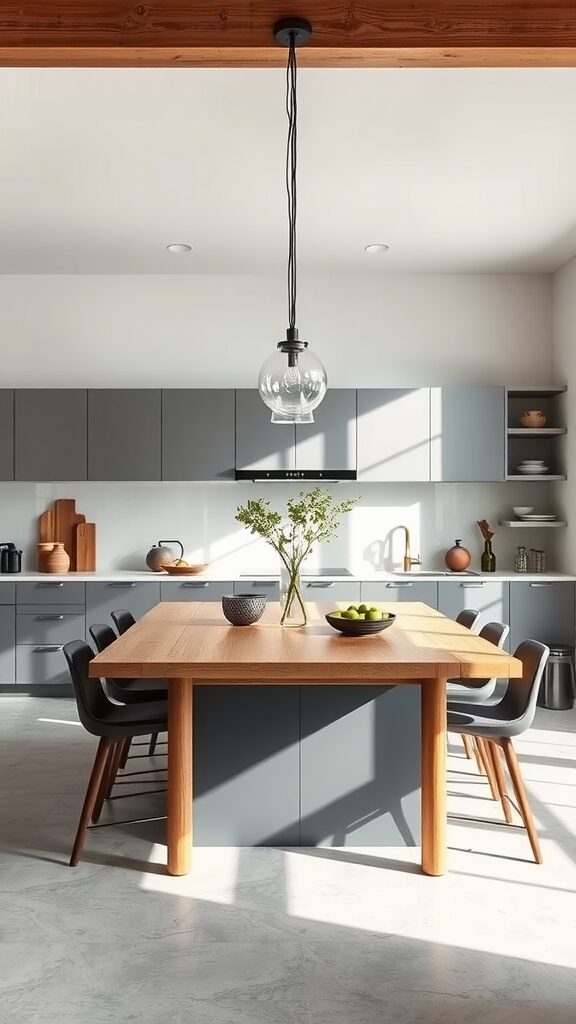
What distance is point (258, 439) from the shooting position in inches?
243

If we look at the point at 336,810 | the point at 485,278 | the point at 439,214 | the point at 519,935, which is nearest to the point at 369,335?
the point at 485,278

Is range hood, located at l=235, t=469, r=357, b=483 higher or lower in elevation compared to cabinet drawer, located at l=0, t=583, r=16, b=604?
higher

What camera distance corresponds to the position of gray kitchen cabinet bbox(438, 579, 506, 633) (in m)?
5.96

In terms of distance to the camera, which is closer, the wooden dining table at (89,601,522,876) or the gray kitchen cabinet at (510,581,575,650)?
the wooden dining table at (89,601,522,876)

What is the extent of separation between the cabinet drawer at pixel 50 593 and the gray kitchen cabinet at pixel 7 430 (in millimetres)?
816

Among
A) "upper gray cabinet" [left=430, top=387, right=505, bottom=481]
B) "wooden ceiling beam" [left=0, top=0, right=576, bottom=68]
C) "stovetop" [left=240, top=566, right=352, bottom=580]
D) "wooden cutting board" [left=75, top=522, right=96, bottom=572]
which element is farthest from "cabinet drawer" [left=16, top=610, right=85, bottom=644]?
"wooden ceiling beam" [left=0, top=0, right=576, bottom=68]

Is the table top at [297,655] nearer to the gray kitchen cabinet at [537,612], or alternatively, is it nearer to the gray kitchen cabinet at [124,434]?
the gray kitchen cabinet at [537,612]

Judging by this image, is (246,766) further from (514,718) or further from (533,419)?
(533,419)

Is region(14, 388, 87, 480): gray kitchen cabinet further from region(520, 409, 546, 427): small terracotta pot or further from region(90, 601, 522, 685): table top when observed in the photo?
region(520, 409, 546, 427): small terracotta pot

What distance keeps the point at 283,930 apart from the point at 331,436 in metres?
3.95

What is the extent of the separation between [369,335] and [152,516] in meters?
2.17

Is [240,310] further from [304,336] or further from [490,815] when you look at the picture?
[490,815]

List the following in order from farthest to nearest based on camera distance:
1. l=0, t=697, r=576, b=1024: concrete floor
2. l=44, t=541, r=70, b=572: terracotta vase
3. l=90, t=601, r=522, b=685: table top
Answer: l=44, t=541, r=70, b=572: terracotta vase, l=90, t=601, r=522, b=685: table top, l=0, t=697, r=576, b=1024: concrete floor

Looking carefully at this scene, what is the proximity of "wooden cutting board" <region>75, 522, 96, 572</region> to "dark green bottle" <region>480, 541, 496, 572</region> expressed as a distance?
296 cm
